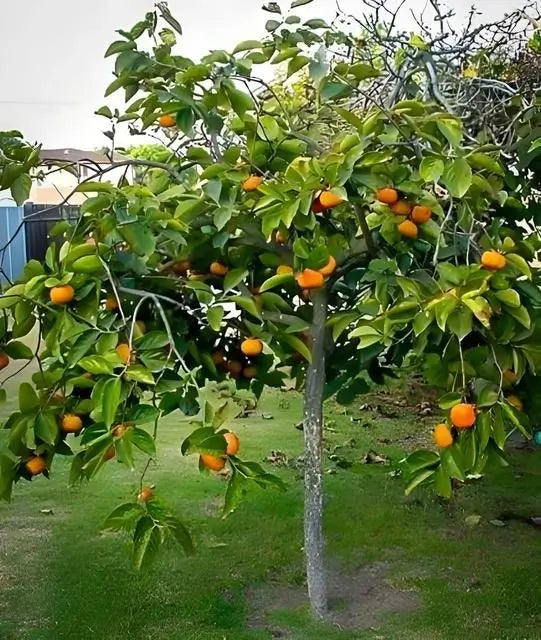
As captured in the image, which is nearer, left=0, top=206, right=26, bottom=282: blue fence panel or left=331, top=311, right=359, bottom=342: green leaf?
left=331, top=311, right=359, bottom=342: green leaf

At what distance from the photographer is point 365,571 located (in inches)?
73.0

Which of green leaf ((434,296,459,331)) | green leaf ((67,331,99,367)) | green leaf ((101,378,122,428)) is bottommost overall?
green leaf ((101,378,122,428))

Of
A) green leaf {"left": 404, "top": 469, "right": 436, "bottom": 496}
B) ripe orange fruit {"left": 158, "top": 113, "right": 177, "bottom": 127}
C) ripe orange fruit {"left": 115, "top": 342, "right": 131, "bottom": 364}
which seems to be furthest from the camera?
ripe orange fruit {"left": 158, "top": 113, "right": 177, "bottom": 127}

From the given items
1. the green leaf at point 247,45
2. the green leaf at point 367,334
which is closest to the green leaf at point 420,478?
the green leaf at point 367,334

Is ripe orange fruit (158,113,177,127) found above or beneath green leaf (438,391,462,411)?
above

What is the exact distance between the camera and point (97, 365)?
111 cm

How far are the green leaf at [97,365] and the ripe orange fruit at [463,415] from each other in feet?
1.60

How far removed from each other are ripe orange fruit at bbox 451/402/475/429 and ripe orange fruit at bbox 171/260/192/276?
562 mm

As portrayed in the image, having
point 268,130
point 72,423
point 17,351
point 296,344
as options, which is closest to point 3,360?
point 17,351

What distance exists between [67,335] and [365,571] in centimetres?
96

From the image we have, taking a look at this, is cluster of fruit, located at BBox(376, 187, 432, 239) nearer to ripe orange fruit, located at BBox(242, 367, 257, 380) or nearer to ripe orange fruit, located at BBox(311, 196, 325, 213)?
ripe orange fruit, located at BBox(311, 196, 325, 213)

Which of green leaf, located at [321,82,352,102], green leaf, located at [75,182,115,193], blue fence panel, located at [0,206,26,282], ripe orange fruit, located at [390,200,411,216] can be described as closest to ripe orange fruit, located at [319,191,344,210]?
ripe orange fruit, located at [390,200,411,216]

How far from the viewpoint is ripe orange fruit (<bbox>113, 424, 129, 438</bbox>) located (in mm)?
1110

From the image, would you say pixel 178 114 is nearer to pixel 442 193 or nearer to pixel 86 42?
pixel 442 193
